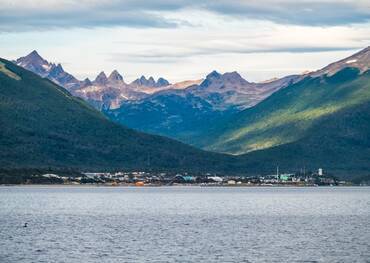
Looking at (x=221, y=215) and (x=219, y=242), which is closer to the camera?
(x=219, y=242)

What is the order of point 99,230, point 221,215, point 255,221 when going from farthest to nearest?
1. point 221,215
2. point 255,221
3. point 99,230

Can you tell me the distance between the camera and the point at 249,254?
110812 mm

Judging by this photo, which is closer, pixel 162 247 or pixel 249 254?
pixel 249 254

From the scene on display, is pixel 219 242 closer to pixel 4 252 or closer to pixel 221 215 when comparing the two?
pixel 4 252

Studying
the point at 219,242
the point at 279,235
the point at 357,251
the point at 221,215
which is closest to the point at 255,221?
the point at 221,215

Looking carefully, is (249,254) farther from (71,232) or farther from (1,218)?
(1,218)

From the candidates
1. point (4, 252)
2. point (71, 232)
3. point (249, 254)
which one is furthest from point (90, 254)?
point (71, 232)

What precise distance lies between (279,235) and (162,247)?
23.1m

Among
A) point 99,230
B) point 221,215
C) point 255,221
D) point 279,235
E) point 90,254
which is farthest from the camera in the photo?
point 221,215

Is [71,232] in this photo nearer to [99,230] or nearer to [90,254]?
[99,230]

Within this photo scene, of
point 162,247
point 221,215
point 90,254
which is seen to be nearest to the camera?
point 90,254

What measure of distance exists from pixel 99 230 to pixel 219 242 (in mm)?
26045

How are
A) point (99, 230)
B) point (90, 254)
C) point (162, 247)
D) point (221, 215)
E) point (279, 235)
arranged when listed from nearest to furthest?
point (90, 254), point (162, 247), point (279, 235), point (99, 230), point (221, 215)

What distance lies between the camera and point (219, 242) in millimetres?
125312
